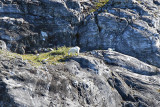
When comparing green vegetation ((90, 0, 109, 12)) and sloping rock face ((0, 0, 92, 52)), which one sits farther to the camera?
green vegetation ((90, 0, 109, 12))

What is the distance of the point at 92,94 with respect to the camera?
14133 mm

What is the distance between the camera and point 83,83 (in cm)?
1436

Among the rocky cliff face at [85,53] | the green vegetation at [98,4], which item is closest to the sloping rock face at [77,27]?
the rocky cliff face at [85,53]

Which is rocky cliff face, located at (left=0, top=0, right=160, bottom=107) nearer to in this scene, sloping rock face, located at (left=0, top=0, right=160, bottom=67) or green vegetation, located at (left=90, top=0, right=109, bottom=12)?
sloping rock face, located at (left=0, top=0, right=160, bottom=67)

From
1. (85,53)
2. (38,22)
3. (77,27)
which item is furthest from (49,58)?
(77,27)

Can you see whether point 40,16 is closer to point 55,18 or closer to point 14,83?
point 55,18

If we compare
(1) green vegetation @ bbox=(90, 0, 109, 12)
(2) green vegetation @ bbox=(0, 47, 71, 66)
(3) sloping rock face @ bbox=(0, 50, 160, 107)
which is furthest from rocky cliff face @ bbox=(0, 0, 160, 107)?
(2) green vegetation @ bbox=(0, 47, 71, 66)

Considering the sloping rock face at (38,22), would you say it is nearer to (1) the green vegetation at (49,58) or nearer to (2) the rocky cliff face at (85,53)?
(2) the rocky cliff face at (85,53)

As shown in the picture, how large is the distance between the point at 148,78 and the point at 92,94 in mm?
7541

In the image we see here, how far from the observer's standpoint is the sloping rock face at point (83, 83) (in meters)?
12.1

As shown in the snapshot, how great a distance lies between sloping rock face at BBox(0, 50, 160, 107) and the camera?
39.5 ft

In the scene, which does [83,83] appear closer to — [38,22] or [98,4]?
[38,22]

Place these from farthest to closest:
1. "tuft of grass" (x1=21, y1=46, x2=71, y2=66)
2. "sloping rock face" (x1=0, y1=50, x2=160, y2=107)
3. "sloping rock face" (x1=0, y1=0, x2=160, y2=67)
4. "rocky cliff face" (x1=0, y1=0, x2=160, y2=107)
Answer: "sloping rock face" (x1=0, y1=0, x2=160, y2=67) < "tuft of grass" (x1=21, y1=46, x2=71, y2=66) < "rocky cliff face" (x1=0, y1=0, x2=160, y2=107) < "sloping rock face" (x1=0, y1=50, x2=160, y2=107)

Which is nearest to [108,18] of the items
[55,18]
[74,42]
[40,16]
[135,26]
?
[135,26]
